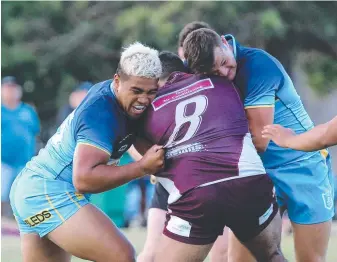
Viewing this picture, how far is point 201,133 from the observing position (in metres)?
5.51

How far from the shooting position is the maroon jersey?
5465mm

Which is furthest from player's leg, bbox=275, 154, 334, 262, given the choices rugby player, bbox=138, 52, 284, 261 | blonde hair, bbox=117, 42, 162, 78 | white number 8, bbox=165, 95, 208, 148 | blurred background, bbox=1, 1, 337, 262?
blurred background, bbox=1, 1, 337, 262

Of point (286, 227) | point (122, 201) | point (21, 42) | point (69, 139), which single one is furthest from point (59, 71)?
point (69, 139)

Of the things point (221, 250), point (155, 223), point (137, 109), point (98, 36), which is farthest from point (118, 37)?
point (137, 109)

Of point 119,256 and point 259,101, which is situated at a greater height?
point 259,101

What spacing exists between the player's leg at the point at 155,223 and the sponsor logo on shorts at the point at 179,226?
1.67 m

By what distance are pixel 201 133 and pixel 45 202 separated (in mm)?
Result: 1117

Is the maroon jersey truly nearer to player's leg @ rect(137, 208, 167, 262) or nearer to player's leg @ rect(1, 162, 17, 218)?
player's leg @ rect(137, 208, 167, 262)

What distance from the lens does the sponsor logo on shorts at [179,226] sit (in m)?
5.46

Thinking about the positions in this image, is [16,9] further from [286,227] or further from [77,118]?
[77,118]

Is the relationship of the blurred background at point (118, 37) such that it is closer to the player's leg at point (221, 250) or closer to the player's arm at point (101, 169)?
the player's leg at point (221, 250)

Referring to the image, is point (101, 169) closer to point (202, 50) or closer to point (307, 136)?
point (202, 50)

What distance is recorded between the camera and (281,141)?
5.66m

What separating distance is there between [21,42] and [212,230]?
15.0 m
